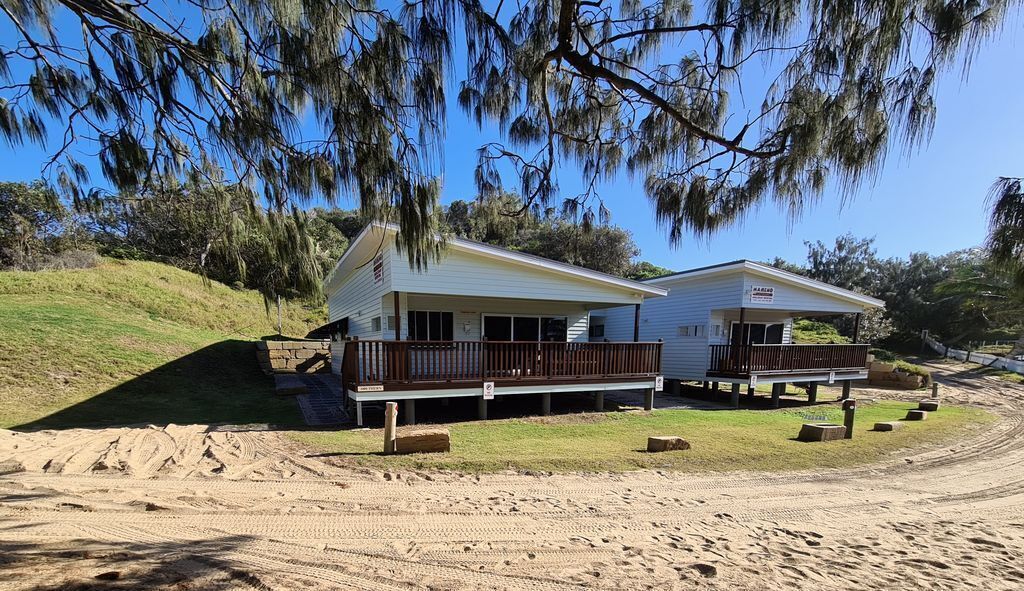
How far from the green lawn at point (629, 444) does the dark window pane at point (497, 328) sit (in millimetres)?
3234

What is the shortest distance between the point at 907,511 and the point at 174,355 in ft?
59.8

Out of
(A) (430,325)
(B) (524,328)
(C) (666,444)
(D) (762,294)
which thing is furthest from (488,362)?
(D) (762,294)

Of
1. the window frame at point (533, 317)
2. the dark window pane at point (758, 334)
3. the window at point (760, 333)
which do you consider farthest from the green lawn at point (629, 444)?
the dark window pane at point (758, 334)

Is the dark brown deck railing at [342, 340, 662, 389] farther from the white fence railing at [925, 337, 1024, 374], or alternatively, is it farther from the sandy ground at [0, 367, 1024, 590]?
the white fence railing at [925, 337, 1024, 374]

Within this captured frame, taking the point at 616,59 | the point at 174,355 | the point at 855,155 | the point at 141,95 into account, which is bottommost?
the point at 174,355

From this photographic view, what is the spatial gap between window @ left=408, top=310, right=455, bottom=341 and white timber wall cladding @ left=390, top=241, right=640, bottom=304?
1966 mm

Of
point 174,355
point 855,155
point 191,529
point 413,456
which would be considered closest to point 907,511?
point 855,155

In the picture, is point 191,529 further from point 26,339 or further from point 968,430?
point 968,430

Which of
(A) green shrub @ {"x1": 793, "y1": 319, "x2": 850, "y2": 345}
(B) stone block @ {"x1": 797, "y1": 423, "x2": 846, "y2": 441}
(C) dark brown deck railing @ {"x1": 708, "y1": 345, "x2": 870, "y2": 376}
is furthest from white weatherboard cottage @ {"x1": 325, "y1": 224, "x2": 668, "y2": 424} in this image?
(A) green shrub @ {"x1": 793, "y1": 319, "x2": 850, "y2": 345}

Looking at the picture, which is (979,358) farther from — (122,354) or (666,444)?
(122,354)

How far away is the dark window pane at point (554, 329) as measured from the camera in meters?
13.1

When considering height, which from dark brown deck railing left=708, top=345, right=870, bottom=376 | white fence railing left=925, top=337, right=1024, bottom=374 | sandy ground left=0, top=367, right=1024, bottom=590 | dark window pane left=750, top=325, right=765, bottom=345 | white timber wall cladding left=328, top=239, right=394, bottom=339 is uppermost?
white timber wall cladding left=328, top=239, right=394, bottom=339

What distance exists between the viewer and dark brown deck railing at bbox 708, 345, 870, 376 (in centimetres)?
1315

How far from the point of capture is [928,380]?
19641mm
